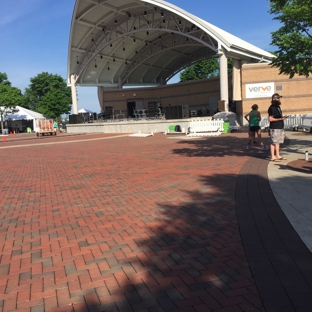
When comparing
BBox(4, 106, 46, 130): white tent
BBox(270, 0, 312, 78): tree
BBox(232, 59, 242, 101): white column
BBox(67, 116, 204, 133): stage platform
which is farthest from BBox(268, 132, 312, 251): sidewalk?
BBox(4, 106, 46, 130): white tent

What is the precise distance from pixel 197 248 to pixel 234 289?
3.09 feet

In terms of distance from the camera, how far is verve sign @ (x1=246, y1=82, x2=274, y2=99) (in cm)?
2625

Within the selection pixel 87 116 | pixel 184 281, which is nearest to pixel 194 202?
pixel 184 281

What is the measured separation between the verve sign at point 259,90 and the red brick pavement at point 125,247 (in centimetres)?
2019

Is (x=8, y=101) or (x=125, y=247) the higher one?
(x=8, y=101)

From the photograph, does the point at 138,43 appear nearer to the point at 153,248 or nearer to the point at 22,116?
the point at 22,116

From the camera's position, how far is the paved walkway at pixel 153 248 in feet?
9.45

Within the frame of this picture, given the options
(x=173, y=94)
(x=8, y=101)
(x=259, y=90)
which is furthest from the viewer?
(x=8, y=101)

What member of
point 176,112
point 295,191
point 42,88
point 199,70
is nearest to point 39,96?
point 42,88

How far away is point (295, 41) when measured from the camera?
30.5 feet

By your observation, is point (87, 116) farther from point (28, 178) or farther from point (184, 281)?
point (184, 281)

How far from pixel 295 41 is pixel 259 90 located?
58.7 feet

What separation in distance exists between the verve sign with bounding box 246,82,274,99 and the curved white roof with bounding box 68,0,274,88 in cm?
349

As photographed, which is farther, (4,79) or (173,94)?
(4,79)
